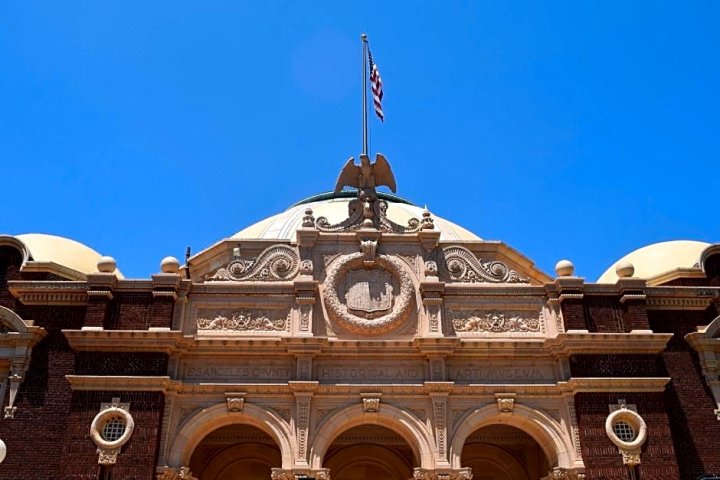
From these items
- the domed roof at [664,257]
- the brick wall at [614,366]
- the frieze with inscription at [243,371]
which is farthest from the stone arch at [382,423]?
the domed roof at [664,257]

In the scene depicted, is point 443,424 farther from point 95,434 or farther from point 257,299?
point 95,434

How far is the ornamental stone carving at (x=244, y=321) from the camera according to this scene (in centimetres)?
2211

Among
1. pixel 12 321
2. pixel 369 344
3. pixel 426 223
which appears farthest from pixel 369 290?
pixel 12 321

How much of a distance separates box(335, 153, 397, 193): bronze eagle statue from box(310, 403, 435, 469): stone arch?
760 centimetres

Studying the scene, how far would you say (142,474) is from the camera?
19.7m

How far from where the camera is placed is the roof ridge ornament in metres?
23.8

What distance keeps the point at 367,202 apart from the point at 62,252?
11570 millimetres

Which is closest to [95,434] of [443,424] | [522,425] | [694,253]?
[443,424]

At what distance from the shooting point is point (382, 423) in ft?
69.6

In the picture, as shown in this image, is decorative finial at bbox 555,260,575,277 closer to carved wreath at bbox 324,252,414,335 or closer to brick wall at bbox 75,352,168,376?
carved wreath at bbox 324,252,414,335

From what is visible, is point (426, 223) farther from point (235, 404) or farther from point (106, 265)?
point (106, 265)

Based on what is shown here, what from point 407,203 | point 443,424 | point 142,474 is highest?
point 407,203

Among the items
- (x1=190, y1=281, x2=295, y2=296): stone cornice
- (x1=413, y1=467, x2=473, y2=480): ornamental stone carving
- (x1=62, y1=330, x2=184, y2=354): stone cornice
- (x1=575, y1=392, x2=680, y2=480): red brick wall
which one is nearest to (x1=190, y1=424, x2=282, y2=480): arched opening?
(x1=62, y1=330, x2=184, y2=354): stone cornice

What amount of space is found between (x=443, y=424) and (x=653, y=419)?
19.7ft
